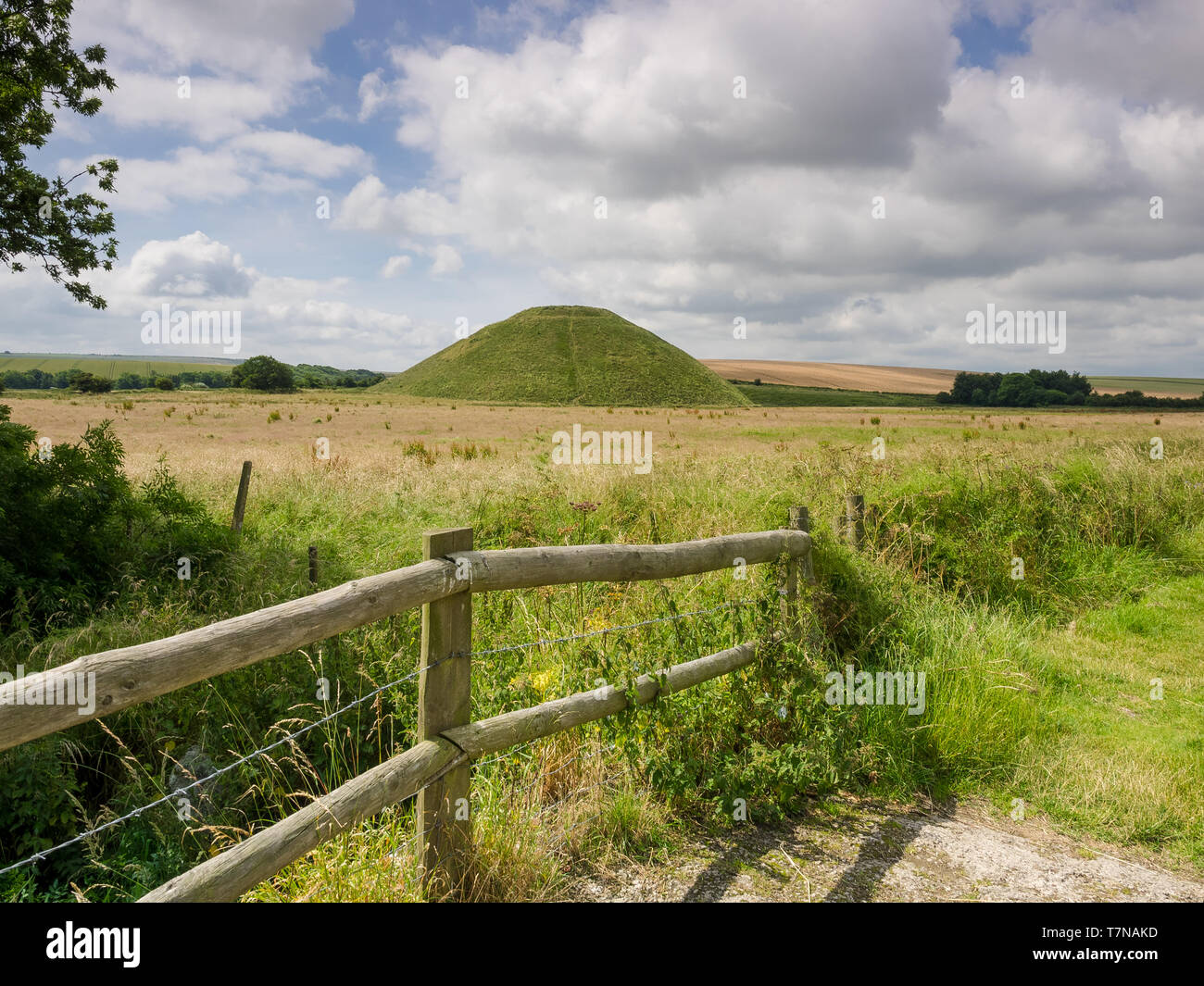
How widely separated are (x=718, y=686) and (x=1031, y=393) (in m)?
114

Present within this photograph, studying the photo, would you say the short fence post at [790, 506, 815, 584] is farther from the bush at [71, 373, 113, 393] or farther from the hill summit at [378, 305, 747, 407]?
the bush at [71, 373, 113, 393]

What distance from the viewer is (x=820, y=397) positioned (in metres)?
118

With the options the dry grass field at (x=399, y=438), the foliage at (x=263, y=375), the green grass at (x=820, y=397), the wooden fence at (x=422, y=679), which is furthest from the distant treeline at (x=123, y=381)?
the wooden fence at (x=422, y=679)

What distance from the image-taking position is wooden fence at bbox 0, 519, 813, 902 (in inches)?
81.5

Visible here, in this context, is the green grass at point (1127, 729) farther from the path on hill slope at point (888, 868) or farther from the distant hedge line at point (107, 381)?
the distant hedge line at point (107, 381)

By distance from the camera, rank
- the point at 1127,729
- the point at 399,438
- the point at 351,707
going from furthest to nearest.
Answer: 1. the point at 399,438
2. the point at 1127,729
3. the point at 351,707

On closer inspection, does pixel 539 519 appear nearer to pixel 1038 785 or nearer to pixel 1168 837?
pixel 1038 785

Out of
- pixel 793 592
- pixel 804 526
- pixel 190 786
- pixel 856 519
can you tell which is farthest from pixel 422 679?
pixel 856 519

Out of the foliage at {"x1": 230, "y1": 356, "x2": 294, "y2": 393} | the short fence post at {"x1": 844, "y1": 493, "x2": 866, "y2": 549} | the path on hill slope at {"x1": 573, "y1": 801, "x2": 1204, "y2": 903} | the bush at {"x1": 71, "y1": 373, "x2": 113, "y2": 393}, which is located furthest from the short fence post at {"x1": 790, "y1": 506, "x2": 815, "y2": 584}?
the foliage at {"x1": 230, "y1": 356, "x2": 294, "y2": 393}

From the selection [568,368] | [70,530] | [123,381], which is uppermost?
[568,368]

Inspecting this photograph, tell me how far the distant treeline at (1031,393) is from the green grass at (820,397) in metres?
4.92

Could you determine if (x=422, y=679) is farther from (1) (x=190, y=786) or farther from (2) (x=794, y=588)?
(2) (x=794, y=588)
